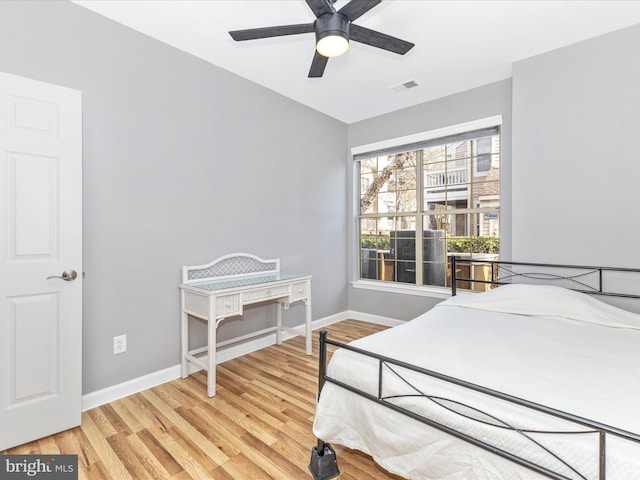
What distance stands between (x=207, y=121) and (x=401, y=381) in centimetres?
259

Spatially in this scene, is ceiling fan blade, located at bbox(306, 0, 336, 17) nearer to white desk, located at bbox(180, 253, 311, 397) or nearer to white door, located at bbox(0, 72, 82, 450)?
white door, located at bbox(0, 72, 82, 450)

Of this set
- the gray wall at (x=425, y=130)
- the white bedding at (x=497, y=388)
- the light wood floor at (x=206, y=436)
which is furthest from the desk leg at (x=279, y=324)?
the white bedding at (x=497, y=388)

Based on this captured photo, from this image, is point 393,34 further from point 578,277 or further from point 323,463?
point 323,463

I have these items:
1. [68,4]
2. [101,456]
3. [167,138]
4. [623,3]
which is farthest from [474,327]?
[68,4]

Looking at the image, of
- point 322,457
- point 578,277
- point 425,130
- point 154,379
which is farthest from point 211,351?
point 425,130

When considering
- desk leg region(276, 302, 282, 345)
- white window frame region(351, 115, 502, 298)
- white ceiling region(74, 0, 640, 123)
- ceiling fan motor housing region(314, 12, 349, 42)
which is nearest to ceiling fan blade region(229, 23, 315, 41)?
ceiling fan motor housing region(314, 12, 349, 42)

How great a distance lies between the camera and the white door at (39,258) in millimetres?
1775

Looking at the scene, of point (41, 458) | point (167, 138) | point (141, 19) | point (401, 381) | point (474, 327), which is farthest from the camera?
point (167, 138)

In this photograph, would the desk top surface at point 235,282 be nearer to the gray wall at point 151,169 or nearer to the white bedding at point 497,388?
the gray wall at point 151,169

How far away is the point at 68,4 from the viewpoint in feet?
6.96

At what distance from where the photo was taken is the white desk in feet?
7.91

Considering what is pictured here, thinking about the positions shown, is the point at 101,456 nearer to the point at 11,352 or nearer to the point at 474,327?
the point at 11,352

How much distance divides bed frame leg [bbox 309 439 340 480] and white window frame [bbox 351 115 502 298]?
8.00ft

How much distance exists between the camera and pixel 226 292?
8.09 ft
